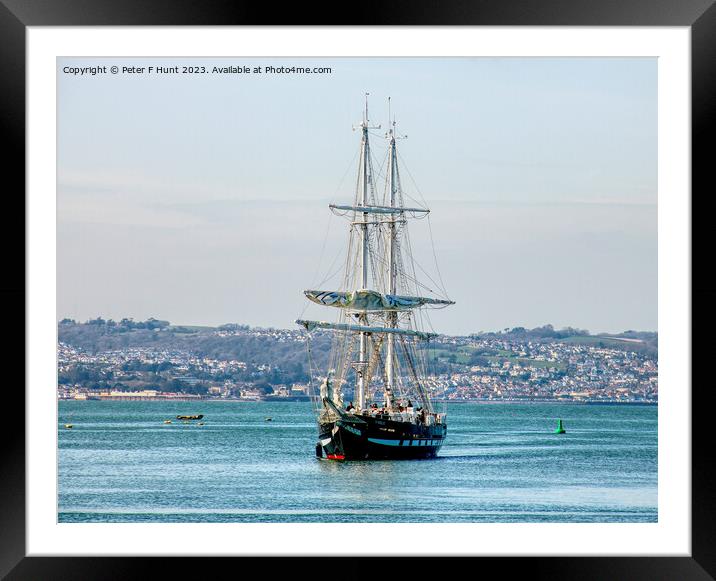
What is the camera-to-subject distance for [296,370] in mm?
85125

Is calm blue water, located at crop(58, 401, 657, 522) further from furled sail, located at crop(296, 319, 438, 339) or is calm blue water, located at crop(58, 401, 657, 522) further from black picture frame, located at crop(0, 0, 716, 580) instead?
black picture frame, located at crop(0, 0, 716, 580)

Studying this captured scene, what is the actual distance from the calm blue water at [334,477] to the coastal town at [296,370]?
42.5 ft

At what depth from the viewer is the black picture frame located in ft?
36.2

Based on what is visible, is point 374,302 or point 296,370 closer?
point 374,302

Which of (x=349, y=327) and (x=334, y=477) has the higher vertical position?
(x=349, y=327)

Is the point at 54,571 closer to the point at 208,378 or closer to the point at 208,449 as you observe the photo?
the point at 208,449

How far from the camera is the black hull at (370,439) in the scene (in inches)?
1353

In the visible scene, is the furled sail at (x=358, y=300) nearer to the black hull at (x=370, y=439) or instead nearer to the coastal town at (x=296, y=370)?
the black hull at (x=370, y=439)

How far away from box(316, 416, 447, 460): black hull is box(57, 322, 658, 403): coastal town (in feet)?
138

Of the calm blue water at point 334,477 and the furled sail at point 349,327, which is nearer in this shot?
the calm blue water at point 334,477
